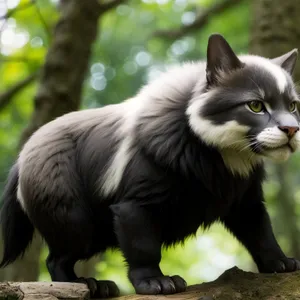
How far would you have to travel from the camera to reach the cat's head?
280 cm

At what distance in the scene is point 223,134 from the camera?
2.91 metres

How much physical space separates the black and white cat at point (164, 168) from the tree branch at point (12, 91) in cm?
252

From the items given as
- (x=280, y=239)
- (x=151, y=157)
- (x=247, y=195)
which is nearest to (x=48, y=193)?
(x=151, y=157)

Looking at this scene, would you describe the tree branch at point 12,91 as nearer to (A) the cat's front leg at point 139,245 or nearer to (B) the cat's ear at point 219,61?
(A) the cat's front leg at point 139,245

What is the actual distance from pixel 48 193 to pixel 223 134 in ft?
3.35

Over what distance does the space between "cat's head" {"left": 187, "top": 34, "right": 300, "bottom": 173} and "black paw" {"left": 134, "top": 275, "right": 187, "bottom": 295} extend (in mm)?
723

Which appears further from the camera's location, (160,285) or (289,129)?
(160,285)

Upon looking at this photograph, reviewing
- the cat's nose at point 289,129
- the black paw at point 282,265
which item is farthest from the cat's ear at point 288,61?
the black paw at point 282,265

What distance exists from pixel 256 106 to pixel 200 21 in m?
4.13

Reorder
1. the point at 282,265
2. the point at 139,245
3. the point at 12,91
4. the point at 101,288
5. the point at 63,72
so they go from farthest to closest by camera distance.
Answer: the point at 12,91 → the point at 63,72 → the point at 282,265 → the point at 101,288 → the point at 139,245

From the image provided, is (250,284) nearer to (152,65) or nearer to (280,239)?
(280,239)

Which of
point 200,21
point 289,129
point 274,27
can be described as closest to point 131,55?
point 200,21

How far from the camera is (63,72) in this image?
5.01 metres

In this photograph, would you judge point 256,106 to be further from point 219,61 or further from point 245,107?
point 219,61
